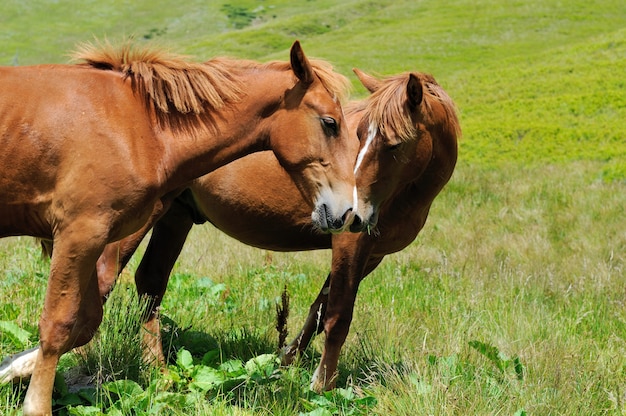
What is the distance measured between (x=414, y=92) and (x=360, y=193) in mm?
772

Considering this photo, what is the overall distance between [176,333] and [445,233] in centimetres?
523

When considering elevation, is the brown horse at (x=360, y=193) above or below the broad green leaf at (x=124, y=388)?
above

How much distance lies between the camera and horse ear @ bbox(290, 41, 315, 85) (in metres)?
3.64

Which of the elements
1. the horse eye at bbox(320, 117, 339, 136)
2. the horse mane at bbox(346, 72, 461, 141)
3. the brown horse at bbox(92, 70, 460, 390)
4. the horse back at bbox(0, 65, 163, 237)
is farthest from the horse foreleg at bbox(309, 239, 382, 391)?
the horse back at bbox(0, 65, 163, 237)

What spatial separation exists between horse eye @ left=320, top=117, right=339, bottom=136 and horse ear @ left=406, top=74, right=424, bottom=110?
0.95 metres

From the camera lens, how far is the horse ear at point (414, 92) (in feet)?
14.8

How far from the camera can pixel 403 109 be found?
4.59m

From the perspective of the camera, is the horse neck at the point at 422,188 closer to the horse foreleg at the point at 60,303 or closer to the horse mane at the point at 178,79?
the horse mane at the point at 178,79

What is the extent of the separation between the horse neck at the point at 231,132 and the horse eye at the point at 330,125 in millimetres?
283

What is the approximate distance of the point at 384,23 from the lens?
47.3 metres

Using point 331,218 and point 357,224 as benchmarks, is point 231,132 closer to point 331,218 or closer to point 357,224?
point 331,218

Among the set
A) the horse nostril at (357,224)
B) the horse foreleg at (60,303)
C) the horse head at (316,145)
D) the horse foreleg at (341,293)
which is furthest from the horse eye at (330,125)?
the horse foreleg at (60,303)

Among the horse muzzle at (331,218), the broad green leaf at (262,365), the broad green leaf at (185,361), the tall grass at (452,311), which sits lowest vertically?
the tall grass at (452,311)

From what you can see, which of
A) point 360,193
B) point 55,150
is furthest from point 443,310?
point 55,150
